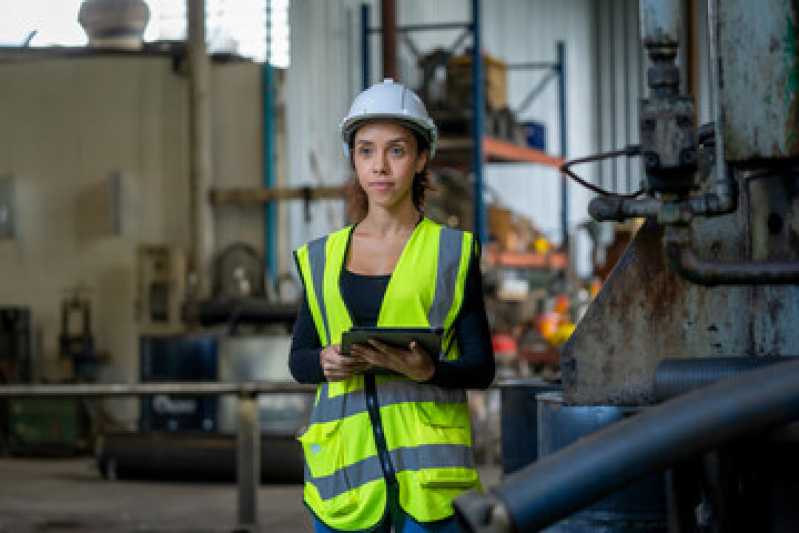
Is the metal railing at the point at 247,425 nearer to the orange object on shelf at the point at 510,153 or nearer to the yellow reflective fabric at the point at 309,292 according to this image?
the yellow reflective fabric at the point at 309,292

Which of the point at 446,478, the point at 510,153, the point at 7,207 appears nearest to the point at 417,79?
the point at 510,153

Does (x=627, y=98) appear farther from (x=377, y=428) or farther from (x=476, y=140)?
(x=377, y=428)

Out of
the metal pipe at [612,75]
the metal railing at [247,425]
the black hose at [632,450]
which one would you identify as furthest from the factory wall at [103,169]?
the metal pipe at [612,75]

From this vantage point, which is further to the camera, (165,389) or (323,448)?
(165,389)

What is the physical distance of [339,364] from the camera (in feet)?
9.15

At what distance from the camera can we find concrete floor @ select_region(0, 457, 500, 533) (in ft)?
27.4

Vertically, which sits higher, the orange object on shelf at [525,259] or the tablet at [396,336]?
the orange object on shelf at [525,259]

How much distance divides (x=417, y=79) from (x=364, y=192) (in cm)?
1650

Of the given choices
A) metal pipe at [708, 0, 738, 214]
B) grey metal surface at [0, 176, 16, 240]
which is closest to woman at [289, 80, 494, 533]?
metal pipe at [708, 0, 738, 214]

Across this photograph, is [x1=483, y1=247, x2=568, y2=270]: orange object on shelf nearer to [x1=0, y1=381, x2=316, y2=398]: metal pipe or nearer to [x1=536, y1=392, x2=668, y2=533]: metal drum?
[x1=0, y1=381, x2=316, y2=398]: metal pipe

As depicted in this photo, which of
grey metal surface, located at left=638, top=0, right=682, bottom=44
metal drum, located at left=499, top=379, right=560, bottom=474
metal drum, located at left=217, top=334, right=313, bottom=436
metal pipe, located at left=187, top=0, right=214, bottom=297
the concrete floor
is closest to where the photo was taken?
grey metal surface, located at left=638, top=0, right=682, bottom=44

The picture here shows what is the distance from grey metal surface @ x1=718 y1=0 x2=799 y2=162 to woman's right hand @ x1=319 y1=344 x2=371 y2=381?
2.59ft

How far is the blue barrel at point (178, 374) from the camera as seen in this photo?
1206 cm

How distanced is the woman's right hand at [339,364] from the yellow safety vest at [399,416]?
0.05 m
